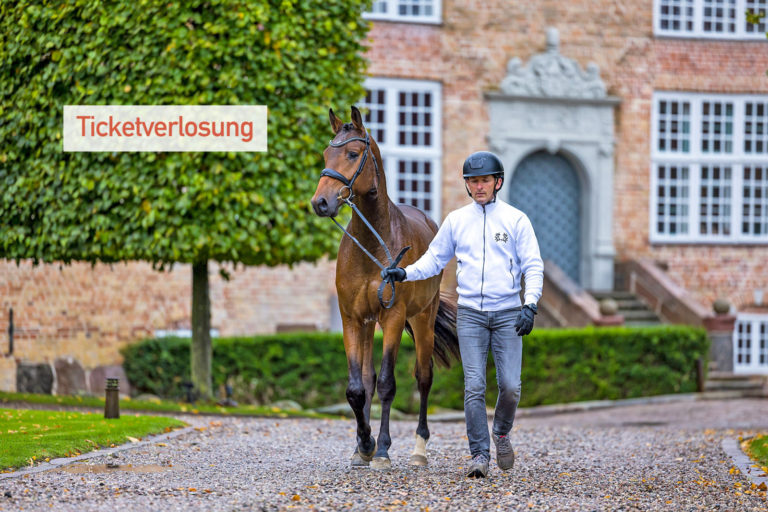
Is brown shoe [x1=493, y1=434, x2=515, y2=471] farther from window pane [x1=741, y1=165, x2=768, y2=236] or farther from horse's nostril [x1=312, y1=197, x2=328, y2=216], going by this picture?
window pane [x1=741, y1=165, x2=768, y2=236]

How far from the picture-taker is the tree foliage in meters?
13.0

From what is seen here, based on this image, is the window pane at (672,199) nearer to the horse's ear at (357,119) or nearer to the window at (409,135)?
the window at (409,135)

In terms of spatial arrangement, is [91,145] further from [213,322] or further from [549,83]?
[549,83]

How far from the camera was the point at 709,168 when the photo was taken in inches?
888

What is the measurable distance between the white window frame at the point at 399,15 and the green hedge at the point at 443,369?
6.93 m

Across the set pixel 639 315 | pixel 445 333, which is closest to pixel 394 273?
pixel 445 333

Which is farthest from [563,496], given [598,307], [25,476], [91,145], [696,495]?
[598,307]

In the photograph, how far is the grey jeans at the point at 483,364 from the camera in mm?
7406

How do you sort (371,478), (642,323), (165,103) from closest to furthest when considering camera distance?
(371,478)
(165,103)
(642,323)

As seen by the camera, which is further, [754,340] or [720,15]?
[720,15]

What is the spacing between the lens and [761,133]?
2278 cm

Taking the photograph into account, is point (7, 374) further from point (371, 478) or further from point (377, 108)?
point (371, 478)

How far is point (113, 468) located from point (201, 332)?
21.2 ft

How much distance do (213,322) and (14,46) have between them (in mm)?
6828
